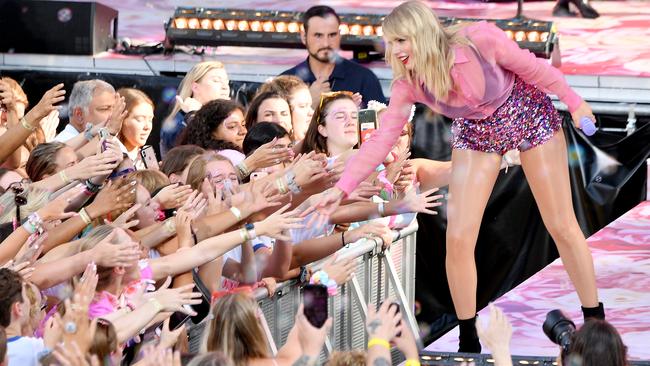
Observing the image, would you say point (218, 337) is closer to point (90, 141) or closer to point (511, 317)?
point (511, 317)

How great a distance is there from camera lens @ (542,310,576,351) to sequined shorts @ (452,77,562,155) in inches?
33.0

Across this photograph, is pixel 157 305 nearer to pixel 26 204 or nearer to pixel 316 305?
pixel 316 305

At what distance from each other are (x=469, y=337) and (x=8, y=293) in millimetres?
1870

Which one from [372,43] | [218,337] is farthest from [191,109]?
[218,337]

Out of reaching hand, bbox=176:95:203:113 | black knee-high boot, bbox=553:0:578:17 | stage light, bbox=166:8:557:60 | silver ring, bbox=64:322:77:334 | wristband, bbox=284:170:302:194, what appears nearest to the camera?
silver ring, bbox=64:322:77:334

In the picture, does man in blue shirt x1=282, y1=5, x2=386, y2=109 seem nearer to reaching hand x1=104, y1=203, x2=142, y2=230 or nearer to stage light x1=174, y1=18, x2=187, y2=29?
stage light x1=174, y1=18, x2=187, y2=29

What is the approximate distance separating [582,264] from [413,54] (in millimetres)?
1074

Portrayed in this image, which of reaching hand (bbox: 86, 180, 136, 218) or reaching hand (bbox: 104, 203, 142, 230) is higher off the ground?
reaching hand (bbox: 86, 180, 136, 218)

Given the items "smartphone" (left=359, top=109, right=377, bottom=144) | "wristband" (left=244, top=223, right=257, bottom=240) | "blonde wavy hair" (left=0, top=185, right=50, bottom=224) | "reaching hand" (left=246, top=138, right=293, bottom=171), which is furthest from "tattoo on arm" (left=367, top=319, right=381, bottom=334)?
"smartphone" (left=359, top=109, right=377, bottom=144)

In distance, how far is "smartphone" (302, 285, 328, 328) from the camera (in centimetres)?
415

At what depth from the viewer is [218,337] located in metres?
4.06

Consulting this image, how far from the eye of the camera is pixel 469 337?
5176mm

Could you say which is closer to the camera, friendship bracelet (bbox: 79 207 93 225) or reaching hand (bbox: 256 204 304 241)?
reaching hand (bbox: 256 204 304 241)

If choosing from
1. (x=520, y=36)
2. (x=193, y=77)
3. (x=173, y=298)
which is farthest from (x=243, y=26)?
(x=173, y=298)
